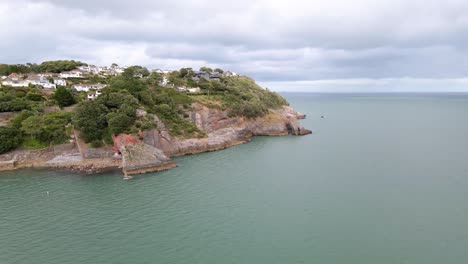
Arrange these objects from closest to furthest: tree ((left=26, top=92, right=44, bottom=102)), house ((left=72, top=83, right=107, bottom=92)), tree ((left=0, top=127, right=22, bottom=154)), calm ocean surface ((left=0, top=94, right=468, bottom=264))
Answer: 1. calm ocean surface ((left=0, top=94, right=468, bottom=264))
2. tree ((left=0, top=127, right=22, bottom=154))
3. tree ((left=26, top=92, right=44, bottom=102))
4. house ((left=72, top=83, right=107, bottom=92))

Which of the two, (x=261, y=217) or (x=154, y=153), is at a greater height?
(x=154, y=153)

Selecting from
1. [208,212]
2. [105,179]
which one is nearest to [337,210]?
[208,212]

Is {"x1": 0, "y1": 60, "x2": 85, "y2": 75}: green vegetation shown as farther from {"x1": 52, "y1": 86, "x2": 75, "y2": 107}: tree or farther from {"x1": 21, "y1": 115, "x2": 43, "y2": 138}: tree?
{"x1": 21, "y1": 115, "x2": 43, "y2": 138}: tree

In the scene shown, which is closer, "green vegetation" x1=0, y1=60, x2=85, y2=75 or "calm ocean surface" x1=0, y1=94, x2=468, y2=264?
"calm ocean surface" x1=0, y1=94, x2=468, y2=264

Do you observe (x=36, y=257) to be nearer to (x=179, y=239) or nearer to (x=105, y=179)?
(x=179, y=239)

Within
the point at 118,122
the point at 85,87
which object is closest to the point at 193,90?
the point at 85,87

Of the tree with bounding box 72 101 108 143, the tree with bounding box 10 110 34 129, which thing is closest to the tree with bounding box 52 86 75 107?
the tree with bounding box 10 110 34 129

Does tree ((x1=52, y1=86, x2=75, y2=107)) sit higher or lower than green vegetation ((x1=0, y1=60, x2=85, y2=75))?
lower
